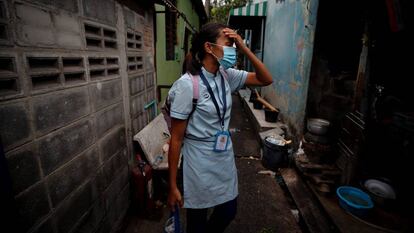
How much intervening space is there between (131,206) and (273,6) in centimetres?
838

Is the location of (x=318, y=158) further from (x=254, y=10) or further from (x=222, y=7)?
(x=222, y=7)

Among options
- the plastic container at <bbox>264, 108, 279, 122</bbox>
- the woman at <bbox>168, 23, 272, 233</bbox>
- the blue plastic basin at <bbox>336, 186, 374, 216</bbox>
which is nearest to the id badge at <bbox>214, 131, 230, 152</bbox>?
the woman at <bbox>168, 23, 272, 233</bbox>

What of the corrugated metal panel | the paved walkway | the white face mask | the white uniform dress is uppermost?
the corrugated metal panel

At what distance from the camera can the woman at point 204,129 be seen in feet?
6.95

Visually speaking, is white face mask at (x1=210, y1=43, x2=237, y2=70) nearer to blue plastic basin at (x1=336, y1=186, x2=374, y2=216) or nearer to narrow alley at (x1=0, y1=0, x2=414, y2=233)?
narrow alley at (x1=0, y1=0, x2=414, y2=233)

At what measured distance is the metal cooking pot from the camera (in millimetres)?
4738

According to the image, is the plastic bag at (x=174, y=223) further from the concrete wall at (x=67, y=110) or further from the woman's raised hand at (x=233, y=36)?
the woman's raised hand at (x=233, y=36)

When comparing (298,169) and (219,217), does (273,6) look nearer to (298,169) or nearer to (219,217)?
(298,169)

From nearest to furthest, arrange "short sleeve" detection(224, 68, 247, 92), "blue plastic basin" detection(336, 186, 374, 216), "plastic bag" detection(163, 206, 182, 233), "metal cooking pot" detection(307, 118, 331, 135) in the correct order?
"plastic bag" detection(163, 206, 182, 233) < "short sleeve" detection(224, 68, 247, 92) < "blue plastic basin" detection(336, 186, 374, 216) < "metal cooking pot" detection(307, 118, 331, 135)

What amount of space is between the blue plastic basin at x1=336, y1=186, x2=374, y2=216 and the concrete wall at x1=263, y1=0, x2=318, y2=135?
1.66 meters

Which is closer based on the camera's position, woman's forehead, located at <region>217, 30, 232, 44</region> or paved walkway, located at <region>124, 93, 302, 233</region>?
woman's forehead, located at <region>217, 30, 232, 44</region>

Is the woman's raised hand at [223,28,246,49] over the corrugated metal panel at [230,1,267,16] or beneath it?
beneath

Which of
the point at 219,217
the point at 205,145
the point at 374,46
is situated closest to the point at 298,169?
the point at 374,46

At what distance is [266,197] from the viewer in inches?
172
